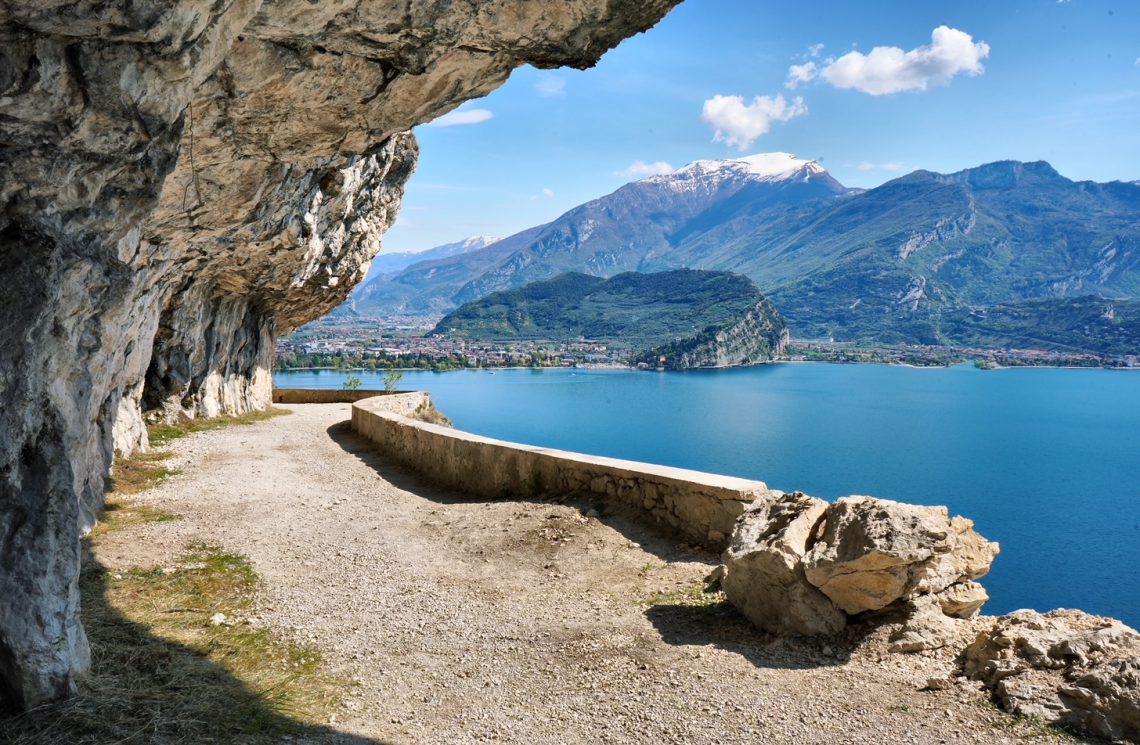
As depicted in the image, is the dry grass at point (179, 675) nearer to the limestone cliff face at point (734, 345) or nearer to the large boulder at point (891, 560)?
the large boulder at point (891, 560)

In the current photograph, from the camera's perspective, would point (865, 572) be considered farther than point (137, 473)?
No

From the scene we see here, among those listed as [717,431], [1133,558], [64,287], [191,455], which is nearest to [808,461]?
[717,431]

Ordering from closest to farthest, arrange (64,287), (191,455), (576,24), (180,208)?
(64,287)
(576,24)
(180,208)
(191,455)

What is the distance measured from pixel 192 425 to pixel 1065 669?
1908cm

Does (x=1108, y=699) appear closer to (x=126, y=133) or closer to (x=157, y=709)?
(x=157, y=709)

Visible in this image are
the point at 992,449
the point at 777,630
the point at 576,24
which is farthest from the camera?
the point at 992,449

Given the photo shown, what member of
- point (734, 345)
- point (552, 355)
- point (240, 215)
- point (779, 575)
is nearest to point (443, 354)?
point (552, 355)

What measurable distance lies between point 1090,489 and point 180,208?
49403mm

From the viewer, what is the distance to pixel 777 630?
5.24m

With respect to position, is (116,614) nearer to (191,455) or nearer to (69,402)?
(69,402)

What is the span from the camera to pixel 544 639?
5438 mm

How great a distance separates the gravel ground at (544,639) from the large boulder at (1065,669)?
6.3 inches

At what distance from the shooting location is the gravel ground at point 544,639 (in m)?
4.18

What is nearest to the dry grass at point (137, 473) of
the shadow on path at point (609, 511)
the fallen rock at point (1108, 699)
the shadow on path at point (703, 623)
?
the shadow on path at point (609, 511)
